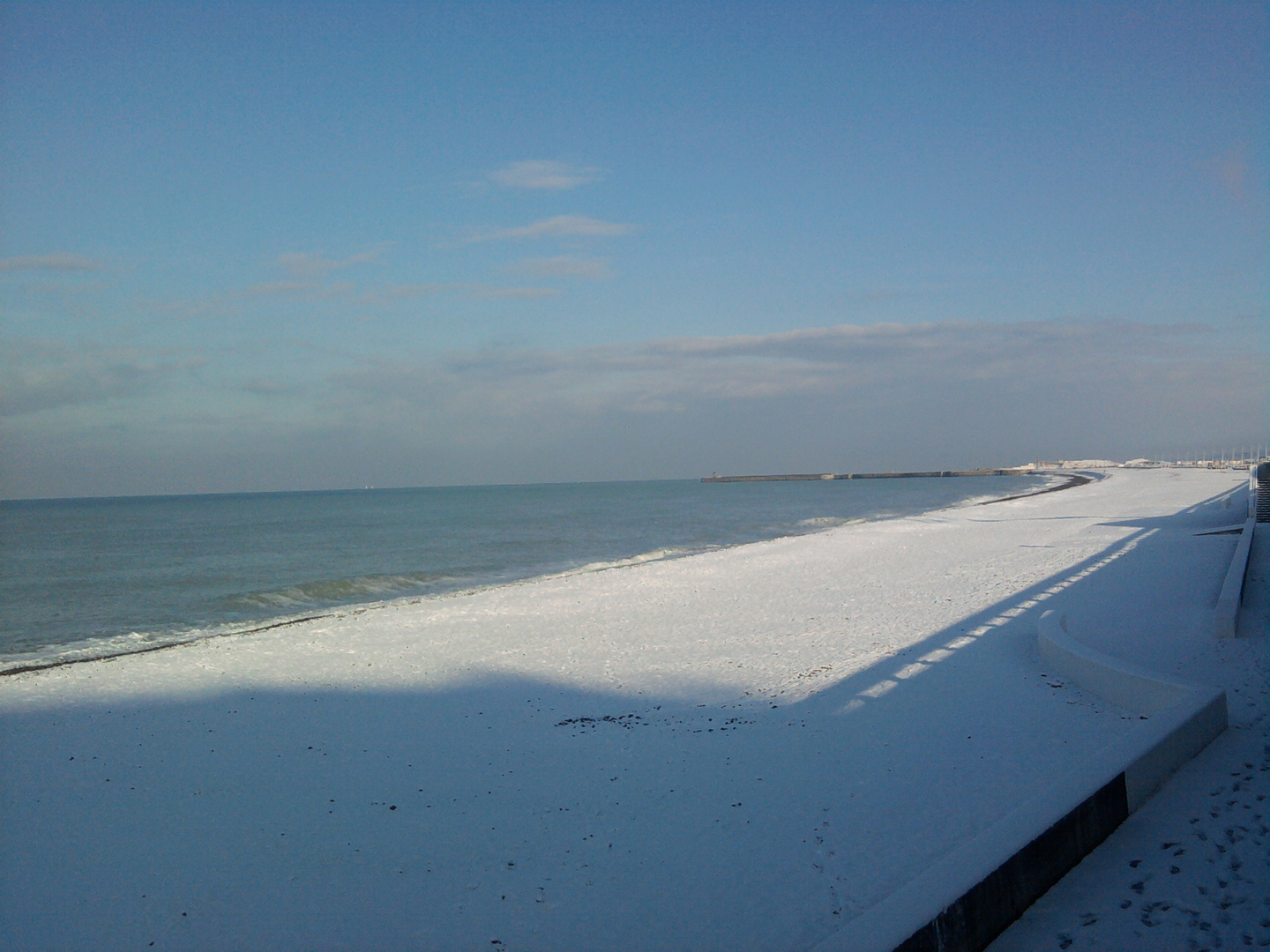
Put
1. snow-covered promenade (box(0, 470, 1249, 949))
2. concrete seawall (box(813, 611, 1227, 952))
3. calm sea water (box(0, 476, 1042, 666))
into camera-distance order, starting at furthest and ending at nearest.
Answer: calm sea water (box(0, 476, 1042, 666)) → snow-covered promenade (box(0, 470, 1249, 949)) → concrete seawall (box(813, 611, 1227, 952))

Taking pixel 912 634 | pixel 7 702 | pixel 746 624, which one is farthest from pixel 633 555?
pixel 7 702

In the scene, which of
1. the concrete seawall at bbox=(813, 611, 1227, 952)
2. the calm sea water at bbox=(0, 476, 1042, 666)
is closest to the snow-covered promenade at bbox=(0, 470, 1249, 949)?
the concrete seawall at bbox=(813, 611, 1227, 952)

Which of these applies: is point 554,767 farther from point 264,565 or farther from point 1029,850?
point 264,565

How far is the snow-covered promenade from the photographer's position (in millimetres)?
3967

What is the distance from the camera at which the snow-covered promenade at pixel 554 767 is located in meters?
3.97

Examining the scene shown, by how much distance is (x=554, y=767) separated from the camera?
19.3 feet

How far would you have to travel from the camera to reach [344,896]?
4137 mm

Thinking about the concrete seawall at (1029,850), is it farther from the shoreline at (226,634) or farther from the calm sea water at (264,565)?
the calm sea water at (264,565)

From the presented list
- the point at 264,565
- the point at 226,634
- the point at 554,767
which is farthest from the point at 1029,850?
the point at 264,565

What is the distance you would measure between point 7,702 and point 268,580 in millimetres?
13479

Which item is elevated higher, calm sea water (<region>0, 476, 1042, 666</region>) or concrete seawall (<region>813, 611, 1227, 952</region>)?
concrete seawall (<region>813, 611, 1227, 952</region>)

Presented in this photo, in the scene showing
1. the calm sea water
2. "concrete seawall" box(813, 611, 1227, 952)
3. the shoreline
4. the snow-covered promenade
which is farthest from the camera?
the calm sea water

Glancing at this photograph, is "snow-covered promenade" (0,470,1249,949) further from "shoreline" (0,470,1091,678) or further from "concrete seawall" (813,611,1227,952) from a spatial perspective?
"shoreline" (0,470,1091,678)

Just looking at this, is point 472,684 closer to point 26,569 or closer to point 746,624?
point 746,624
